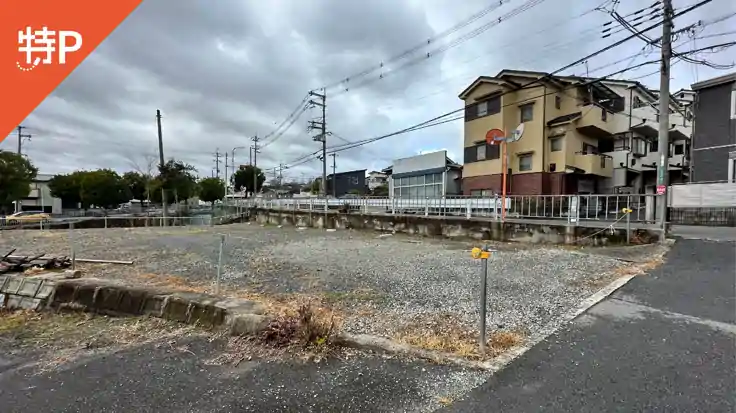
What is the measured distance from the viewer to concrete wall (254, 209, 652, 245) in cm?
858

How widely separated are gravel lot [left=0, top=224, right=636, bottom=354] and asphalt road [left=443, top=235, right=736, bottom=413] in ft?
1.63

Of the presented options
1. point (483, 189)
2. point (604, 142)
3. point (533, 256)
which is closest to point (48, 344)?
point (533, 256)

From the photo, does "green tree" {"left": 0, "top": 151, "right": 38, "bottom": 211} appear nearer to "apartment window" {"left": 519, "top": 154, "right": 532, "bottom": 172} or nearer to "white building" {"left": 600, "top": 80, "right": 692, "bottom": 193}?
"apartment window" {"left": 519, "top": 154, "right": 532, "bottom": 172}

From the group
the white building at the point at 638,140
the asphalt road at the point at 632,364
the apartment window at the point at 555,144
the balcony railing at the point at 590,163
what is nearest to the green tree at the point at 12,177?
the asphalt road at the point at 632,364

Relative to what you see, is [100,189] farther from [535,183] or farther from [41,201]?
[535,183]

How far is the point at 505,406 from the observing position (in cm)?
209

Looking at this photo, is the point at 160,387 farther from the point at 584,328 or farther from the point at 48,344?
the point at 584,328

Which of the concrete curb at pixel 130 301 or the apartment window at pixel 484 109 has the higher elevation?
the apartment window at pixel 484 109

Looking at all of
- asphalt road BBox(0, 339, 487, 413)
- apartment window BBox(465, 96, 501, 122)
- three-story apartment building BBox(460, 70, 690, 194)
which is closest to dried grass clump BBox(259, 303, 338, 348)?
asphalt road BBox(0, 339, 487, 413)

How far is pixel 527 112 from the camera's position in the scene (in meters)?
19.6

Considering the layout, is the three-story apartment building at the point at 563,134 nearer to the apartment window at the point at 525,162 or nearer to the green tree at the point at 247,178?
the apartment window at the point at 525,162

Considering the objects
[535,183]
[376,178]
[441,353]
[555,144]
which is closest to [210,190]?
[376,178]

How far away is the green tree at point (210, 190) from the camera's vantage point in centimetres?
5534

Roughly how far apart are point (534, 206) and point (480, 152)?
10.8 m
